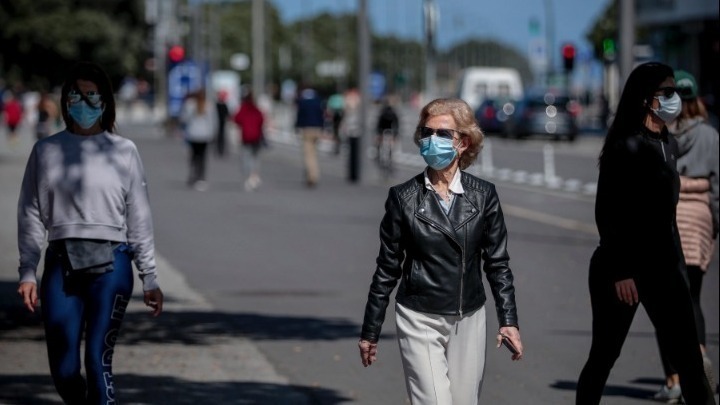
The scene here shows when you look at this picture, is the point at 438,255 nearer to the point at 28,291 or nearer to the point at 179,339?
the point at 28,291

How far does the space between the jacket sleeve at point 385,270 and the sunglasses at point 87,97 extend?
1.41 m

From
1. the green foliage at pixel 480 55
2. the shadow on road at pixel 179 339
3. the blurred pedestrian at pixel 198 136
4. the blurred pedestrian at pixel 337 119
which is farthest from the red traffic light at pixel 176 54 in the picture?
the green foliage at pixel 480 55

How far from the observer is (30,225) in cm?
657

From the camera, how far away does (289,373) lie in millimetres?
9438

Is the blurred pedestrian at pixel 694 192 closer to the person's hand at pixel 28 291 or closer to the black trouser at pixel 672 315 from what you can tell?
the black trouser at pixel 672 315

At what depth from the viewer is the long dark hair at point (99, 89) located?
664 centimetres

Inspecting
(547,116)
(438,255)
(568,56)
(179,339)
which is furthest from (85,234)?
(547,116)

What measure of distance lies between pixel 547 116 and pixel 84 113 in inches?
1888

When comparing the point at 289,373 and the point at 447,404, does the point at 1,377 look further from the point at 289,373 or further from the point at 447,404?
the point at 447,404

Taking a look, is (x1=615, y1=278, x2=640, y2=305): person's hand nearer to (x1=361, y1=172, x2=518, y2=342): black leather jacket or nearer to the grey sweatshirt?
(x1=361, y1=172, x2=518, y2=342): black leather jacket

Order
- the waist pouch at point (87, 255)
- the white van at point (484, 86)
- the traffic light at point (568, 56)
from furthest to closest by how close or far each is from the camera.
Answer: the white van at point (484, 86), the traffic light at point (568, 56), the waist pouch at point (87, 255)

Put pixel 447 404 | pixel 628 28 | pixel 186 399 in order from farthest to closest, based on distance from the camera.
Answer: pixel 628 28 < pixel 186 399 < pixel 447 404

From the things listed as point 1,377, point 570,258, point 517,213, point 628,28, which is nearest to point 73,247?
point 1,377

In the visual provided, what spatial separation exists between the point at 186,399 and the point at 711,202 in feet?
9.44
